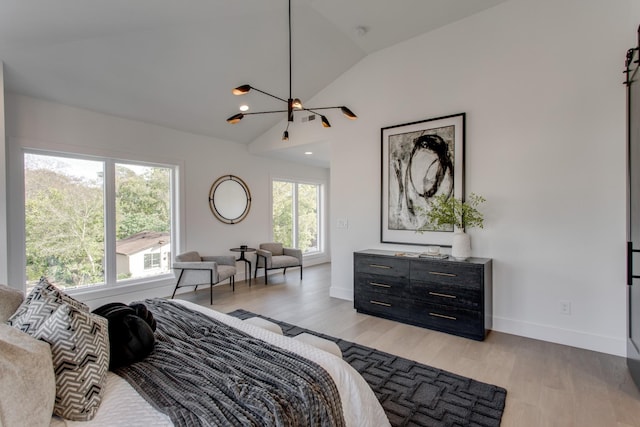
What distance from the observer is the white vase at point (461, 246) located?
326 centimetres

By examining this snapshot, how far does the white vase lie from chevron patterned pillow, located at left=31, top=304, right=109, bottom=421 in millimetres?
3076

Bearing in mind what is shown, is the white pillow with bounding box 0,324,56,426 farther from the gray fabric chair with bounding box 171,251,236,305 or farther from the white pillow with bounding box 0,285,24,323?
the gray fabric chair with bounding box 171,251,236,305

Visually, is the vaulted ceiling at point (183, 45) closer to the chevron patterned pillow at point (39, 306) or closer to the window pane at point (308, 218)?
the chevron patterned pillow at point (39, 306)

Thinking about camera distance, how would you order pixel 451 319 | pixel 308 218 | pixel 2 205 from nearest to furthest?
1. pixel 2 205
2. pixel 451 319
3. pixel 308 218

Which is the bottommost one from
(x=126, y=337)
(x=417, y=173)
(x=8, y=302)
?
(x=126, y=337)

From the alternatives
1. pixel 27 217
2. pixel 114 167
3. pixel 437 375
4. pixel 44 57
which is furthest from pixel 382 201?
pixel 27 217

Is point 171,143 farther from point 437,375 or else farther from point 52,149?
point 437,375

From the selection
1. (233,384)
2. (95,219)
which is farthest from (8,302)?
(95,219)

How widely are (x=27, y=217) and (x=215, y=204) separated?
2.41 metres

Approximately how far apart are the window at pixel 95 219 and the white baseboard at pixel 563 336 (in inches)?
184

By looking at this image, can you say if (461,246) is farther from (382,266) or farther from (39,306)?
(39,306)

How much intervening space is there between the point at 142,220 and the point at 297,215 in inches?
129

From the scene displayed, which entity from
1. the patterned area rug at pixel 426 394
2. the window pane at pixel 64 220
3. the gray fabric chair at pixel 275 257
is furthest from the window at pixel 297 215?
the patterned area rug at pixel 426 394

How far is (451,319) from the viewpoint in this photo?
3.18m
